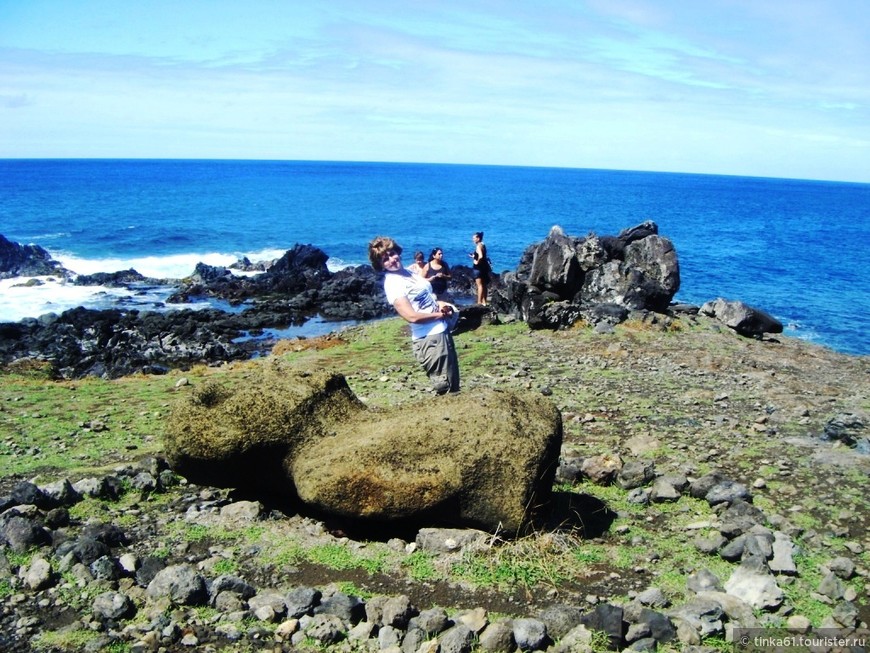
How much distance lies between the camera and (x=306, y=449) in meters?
9.38

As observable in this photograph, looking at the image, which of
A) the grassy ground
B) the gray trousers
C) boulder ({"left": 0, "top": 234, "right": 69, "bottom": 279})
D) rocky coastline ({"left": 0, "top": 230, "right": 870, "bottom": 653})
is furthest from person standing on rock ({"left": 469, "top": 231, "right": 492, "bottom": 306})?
boulder ({"left": 0, "top": 234, "right": 69, "bottom": 279})

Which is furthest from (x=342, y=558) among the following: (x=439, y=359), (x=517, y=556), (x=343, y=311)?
(x=343, y=311)

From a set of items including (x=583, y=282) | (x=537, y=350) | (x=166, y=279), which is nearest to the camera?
(x=537, y=350)

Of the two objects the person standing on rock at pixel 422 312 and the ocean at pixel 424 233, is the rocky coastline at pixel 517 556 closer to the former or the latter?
the person standing on rock at pixel 422 312

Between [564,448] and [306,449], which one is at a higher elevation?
[306,449]

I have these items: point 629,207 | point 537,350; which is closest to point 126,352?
point 537,350

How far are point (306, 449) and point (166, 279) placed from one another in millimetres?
48674

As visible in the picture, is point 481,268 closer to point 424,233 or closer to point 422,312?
point 422,312

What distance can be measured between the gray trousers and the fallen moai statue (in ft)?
3.17

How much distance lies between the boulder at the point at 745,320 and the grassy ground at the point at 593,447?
3.48 feet

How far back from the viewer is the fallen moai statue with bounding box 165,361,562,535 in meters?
8.60

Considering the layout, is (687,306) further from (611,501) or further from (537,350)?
(611,501)

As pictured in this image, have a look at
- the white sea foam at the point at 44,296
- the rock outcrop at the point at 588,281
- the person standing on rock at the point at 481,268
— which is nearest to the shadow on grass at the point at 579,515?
the rock outcrop at the point at 588,281

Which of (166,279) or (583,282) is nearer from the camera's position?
(583,282)
